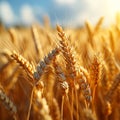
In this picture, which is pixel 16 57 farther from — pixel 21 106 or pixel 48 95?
pixel 21 106

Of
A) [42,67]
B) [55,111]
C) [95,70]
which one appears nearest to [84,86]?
[95,70]

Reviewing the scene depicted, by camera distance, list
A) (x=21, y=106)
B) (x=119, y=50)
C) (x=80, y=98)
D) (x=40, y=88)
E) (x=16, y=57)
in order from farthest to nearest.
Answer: (x=119, y=50) → (x=21, y=106) → (x=80, y=98) → (x=16, y=57) → (x=40, y=88)

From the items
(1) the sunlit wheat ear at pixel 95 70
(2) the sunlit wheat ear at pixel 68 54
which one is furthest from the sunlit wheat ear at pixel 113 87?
(2) the sunlit wheat ear at pixel 68 54

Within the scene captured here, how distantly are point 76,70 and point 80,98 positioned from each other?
0.82 metres

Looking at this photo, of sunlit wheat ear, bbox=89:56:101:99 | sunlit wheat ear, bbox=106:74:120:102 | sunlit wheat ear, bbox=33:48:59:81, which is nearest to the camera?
sunlit wheat ear, bbox=33:48:59:81

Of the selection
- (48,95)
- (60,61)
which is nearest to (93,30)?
(48,95)

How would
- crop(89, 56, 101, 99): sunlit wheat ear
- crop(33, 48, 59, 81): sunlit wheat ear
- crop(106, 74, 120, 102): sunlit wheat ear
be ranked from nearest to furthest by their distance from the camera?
crop(33, 48, 59, 81): sunlit wheat ear, crop(89, 56, 101, 99): sunlit wheat ear, crop(106, 74, 120, 102): sunlit wheat ear

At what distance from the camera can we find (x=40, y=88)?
1.46 meters

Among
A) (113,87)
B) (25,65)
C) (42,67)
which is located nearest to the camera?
(42,67)

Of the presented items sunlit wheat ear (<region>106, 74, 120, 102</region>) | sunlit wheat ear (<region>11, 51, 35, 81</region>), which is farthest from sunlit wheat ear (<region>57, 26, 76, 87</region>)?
sunlit wheat ear (<region>106, 74, 120, 102</region>)

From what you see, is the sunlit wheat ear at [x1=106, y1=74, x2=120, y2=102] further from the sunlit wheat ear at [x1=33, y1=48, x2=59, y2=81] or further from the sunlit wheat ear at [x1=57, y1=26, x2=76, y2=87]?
the sunlit wheat ear at [x1=33, y1=48, x2=59, y2=81]

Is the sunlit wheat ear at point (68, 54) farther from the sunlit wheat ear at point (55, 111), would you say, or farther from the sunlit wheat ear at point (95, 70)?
the sunlit wheat ear at point (55, 111)

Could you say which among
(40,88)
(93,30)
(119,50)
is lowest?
(40,88)

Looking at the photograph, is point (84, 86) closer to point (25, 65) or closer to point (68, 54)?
point (68, 54)
